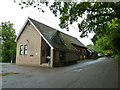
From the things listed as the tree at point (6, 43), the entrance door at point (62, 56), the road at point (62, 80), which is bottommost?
the road at point (62, 80)

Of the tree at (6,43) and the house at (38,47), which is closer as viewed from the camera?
the house at (38,47)

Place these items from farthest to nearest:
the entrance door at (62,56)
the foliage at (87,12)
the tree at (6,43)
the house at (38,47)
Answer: the tree at (6,43) → the entrance door at (62,56) → the house at (38,47) → the foliage at (87,12)

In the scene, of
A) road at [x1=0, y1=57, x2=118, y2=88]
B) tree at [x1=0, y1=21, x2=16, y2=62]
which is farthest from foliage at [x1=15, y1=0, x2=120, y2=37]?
tree at [x1=0, y1=21, x2=16, y2=62]

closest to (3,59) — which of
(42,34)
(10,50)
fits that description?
(10,50)

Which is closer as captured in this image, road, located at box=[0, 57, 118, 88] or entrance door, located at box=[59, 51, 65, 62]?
road, located at box=[0, 57, 118, 88]

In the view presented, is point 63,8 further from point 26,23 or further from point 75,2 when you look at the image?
point 26,23

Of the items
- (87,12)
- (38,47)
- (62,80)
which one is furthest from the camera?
(38,47)

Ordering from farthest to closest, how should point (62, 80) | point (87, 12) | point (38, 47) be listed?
point (38, 47)
point (87, 12)
point (62, 80)

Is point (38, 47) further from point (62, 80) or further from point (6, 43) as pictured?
point (6, 43)

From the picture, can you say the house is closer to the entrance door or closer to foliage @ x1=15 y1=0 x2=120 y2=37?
the entrance door

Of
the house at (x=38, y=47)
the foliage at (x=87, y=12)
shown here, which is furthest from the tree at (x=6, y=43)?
the foliage at (x=87, y=12)

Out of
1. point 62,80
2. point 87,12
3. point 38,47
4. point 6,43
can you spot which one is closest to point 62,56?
point 38,47

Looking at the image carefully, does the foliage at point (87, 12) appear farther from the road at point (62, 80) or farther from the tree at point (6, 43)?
the tree at point (6, 43)

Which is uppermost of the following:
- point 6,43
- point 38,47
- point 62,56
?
point 6,43
